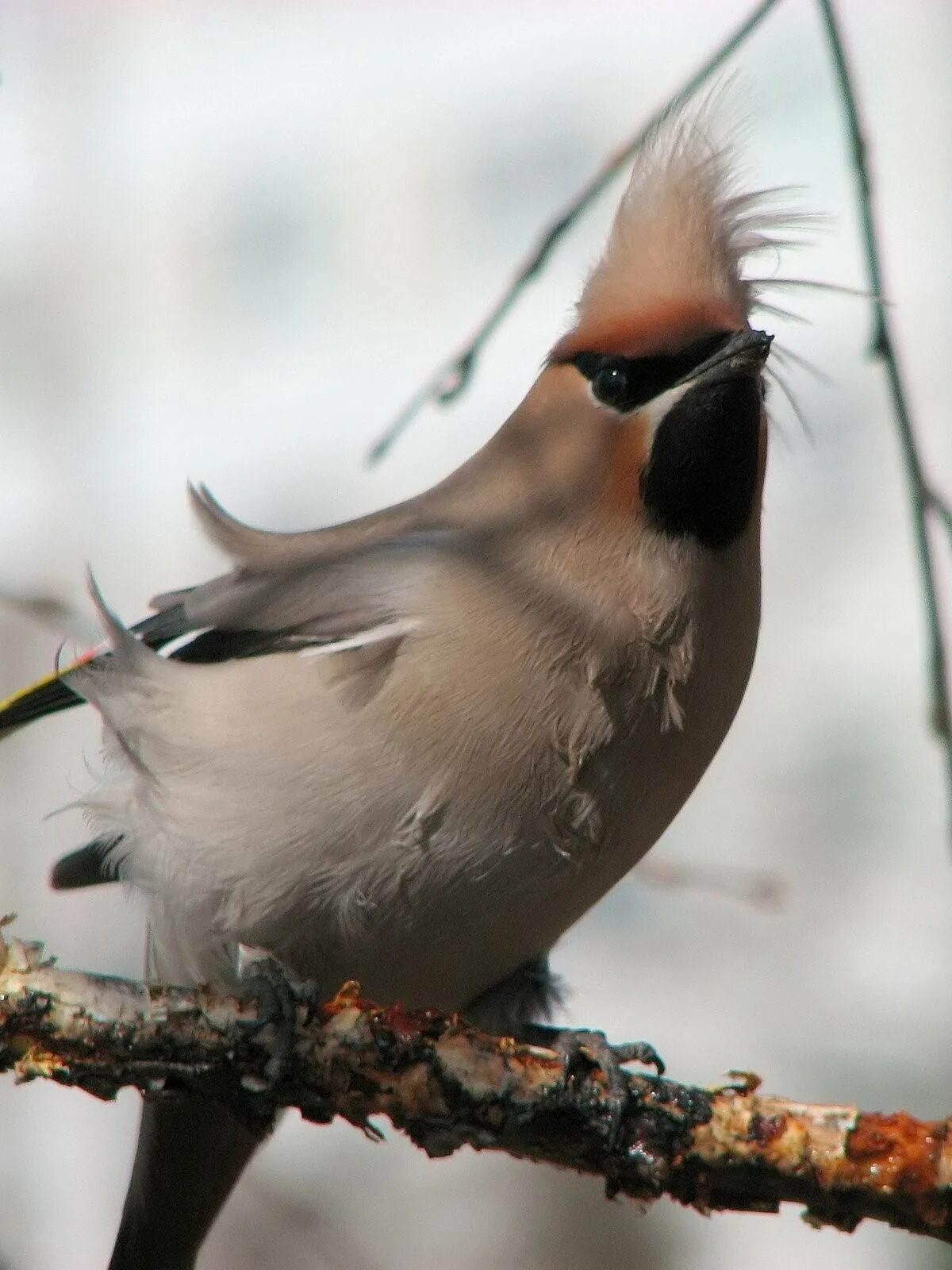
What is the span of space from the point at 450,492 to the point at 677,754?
0.72 meters

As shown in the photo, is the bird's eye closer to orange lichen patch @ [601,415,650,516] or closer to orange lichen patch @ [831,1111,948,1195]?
orange lichen patch @ [601,415,650,516]

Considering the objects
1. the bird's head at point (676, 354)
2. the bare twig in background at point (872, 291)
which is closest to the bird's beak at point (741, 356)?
the bird's head at point (676, 354)

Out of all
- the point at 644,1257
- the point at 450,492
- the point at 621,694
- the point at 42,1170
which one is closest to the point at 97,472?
the point at 42,1170

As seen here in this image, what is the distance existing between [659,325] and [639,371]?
0.30 feet

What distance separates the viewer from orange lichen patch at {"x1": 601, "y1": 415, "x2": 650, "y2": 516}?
3.00 m

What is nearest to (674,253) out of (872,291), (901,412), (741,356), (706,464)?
(741,356)

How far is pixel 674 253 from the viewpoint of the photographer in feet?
10.0

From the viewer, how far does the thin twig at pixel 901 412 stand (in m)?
2.53

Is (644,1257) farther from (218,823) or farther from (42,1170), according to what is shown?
(218,823)

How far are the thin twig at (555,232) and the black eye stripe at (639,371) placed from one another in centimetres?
22

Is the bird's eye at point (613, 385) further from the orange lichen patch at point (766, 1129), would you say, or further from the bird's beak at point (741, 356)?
the orange lichen patch at point (766, 1129)

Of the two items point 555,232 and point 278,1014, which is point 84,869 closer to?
point 278,1014

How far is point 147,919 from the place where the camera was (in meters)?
3.10

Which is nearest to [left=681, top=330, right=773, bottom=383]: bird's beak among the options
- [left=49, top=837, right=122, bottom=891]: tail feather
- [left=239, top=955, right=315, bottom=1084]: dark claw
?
[left=239, top=955, right=315, bottom=1084]: dark claw
